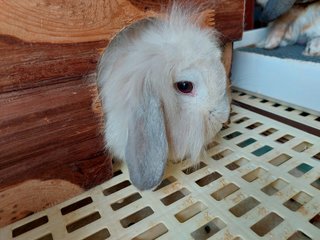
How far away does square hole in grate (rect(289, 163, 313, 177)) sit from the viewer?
72cm

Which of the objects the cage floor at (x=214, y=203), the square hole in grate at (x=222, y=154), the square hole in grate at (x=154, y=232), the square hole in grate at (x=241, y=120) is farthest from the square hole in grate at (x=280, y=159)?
the square hole in grate at (x=154, y=232)

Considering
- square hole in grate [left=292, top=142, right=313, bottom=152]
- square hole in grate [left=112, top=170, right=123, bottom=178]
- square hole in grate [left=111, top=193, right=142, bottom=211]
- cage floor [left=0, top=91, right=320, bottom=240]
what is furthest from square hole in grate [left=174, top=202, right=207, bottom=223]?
square hole in grate [left=292, top=142, right=313, bottom=152]

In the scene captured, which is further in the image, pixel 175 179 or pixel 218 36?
pixel 218 36

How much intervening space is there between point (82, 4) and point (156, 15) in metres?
0.19

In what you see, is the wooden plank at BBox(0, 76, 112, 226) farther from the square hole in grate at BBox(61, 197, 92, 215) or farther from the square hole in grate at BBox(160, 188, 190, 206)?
the square hole in grate at BBox(160, 188, 190, 206)

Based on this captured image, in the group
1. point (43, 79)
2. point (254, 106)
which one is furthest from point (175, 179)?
point (254, 106)

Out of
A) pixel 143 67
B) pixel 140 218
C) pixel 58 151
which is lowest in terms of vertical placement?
pixel 140 218

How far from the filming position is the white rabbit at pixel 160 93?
625 millimetres

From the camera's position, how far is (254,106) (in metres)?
1.07

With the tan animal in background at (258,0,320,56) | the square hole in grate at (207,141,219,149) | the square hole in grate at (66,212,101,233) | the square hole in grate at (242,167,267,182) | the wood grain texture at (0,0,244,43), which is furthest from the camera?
the tan animal in background at (258,0,320,56)

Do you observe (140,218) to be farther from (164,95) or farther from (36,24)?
(36,24)

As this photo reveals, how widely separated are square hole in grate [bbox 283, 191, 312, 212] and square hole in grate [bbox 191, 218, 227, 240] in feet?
0.50

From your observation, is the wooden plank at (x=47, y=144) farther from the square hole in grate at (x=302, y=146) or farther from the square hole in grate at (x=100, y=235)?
the square hole in grate at (x=302, y=146)

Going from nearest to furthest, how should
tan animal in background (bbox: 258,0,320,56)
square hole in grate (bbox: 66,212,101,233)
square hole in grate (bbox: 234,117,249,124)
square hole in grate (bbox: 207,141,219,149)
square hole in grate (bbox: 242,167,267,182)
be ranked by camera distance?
1. square hole in grate (bbox: 66,212,101,233)
2. square hole in grate (bbox: 242,167,267,182)
3. square hole in grate (bbox: 207,141,219,149)
4. square hole in grate (bbox: 234,117,249,124)
5. tan animal in background (bbox: 258,0,320,56)
